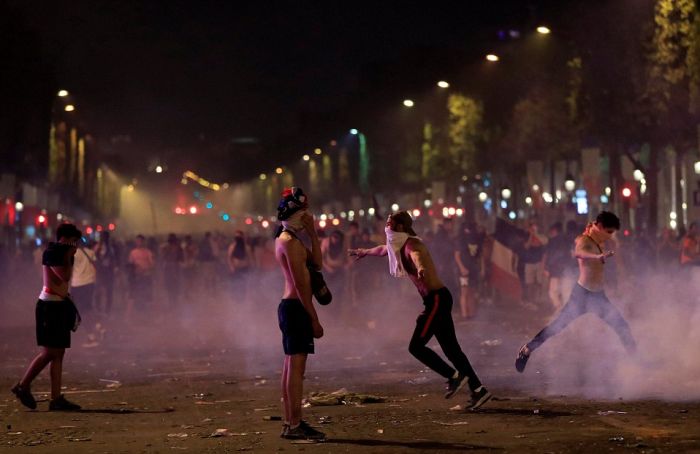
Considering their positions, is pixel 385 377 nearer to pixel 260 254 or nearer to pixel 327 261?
pixel 327 261

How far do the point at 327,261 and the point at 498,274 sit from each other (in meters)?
5.45

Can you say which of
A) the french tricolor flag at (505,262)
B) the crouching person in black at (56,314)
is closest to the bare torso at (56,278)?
the crouching person in black at (56,314)

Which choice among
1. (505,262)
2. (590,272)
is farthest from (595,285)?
(505,262)

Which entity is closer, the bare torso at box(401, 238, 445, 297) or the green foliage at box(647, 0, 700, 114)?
the bare torso at box(401, 238, 445, 297)

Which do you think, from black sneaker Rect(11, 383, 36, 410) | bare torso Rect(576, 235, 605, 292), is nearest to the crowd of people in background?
bare torso Rect(576, 235, 605, 292)

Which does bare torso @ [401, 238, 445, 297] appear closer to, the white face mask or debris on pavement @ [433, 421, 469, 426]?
debris on pavement @ [433, 421, 469, 426]

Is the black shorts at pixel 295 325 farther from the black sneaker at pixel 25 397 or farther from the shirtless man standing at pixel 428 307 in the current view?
the black sneaker at pixel 25 397

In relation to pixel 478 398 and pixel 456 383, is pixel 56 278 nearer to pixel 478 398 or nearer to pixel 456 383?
pixel 456 383

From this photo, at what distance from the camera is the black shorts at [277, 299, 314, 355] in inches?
350

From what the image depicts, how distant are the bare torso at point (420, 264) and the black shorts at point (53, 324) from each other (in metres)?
3.17

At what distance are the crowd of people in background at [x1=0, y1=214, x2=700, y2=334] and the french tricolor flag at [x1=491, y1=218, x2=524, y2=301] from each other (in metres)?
0.15

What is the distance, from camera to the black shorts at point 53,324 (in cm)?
1132

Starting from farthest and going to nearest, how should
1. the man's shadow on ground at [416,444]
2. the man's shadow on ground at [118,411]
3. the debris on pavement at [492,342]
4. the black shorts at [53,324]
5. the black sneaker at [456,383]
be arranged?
the debris on pavement at [492,342] < the black shorts at [53,324] < the man's shadow on ground at [118,411] < the black sneaker at [456,383] < the man's shadow on ground at [416,444]

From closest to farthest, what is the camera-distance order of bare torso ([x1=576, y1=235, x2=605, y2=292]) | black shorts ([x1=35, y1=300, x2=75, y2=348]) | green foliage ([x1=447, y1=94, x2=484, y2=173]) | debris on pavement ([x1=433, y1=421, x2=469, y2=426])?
debris on pavement ([x1=433, y1=421, x2=469, y2=426]), black shorts ([x1=35, y1=300, x2=75, y2=348]), bare torso ([x1=576, y1=235, x2=605, y2=292]), green foliage ([x1=447, y1=94, x2=484, y2=173])
